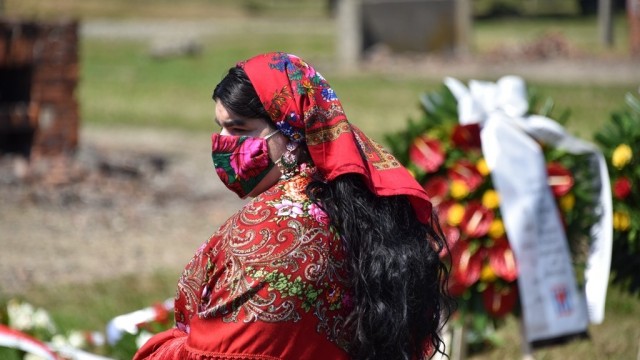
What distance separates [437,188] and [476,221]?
0.21 metres

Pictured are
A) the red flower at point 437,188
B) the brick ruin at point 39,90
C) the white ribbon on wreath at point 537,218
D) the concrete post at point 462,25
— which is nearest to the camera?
the white ribbon on wreath at point 537,218

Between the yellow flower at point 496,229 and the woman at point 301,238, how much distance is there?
1815 mm

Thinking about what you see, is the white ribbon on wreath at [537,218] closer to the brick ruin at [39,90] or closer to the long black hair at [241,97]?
the long black hair at [241,97]

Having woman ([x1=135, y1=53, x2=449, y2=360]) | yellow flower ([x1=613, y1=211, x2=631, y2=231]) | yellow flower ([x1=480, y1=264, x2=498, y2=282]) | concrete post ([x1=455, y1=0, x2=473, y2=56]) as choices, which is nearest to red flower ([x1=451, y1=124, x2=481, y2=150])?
yellow flower ([x1=480, y1=264, x2=498, y2=282])

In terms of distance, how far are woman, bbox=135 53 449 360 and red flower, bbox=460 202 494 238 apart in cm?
177

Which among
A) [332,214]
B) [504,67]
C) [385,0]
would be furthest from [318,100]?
[385,0]

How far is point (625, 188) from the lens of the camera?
4.78 m

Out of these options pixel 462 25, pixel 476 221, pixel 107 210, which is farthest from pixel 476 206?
pixel 462 25

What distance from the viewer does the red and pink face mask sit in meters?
2.80

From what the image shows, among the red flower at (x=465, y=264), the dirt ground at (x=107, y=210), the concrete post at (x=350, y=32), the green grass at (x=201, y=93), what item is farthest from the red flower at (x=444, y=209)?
the concrete post at (x=350, y=32)

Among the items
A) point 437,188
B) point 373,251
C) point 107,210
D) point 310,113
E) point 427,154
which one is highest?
point 310,113

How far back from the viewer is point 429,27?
863 inches

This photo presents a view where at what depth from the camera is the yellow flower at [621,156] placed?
188 inches

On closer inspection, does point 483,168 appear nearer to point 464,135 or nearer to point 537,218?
point 464,135
